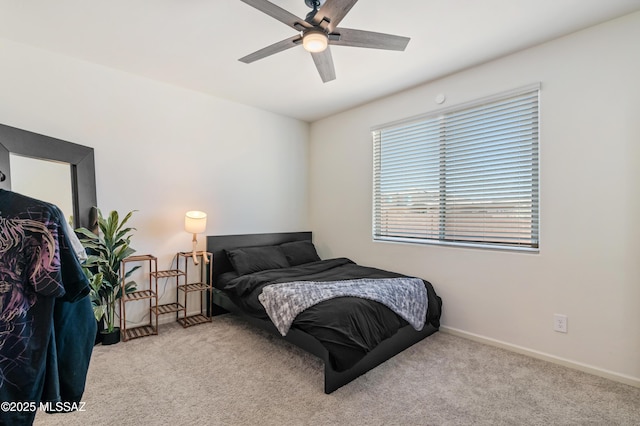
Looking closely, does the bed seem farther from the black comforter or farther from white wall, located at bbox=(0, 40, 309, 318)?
white wall, located at bbox=(0, 40, 309, 318)

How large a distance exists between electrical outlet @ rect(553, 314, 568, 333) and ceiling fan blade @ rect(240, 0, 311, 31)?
288 cm

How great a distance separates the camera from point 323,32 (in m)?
1.89

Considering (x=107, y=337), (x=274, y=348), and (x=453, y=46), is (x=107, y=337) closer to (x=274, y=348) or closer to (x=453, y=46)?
(x=274, y=348)

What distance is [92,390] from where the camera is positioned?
6.79 feet

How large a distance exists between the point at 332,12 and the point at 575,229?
7.93ft

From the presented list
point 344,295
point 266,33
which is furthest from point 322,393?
point 266,33

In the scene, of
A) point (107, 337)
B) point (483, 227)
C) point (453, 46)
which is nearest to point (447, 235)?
point (483, 227)

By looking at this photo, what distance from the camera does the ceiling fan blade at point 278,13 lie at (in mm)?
1640

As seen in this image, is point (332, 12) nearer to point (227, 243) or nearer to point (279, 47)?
point (279, 47)

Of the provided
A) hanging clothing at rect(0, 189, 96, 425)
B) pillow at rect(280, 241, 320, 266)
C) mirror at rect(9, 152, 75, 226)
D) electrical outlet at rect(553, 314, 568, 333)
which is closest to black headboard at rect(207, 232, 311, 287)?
pillow at rect(280, 241, 320, 266)

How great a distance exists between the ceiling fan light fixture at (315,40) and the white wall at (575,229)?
5.86 ft

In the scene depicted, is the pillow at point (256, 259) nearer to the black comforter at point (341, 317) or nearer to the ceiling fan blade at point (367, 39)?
the black comforter at point (341, 317)

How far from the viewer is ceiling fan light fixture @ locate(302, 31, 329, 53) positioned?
188cm

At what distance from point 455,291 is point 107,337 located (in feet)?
10.9
